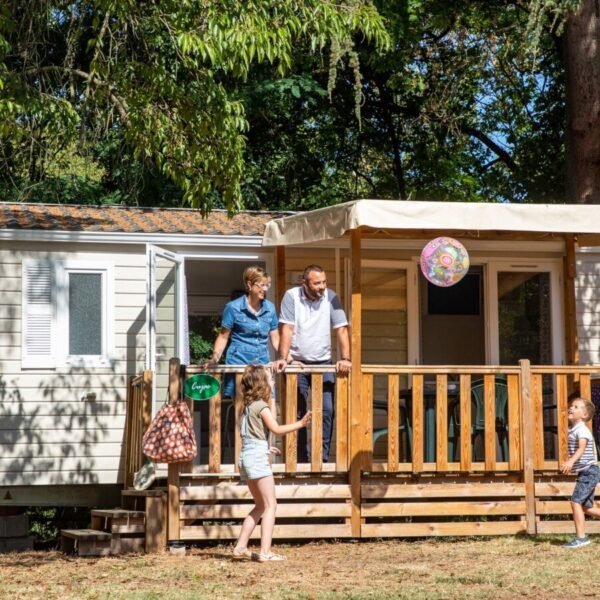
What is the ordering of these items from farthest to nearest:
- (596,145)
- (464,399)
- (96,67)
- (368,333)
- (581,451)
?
(596,145) → (368,333) → (96,67) → (464,399) → (581,451)

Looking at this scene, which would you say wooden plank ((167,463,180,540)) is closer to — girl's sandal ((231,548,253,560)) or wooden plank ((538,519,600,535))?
girl's sandal ((231,548,253,560))

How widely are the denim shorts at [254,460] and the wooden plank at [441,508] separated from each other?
1584 millimetres

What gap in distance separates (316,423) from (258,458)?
4.32 ft

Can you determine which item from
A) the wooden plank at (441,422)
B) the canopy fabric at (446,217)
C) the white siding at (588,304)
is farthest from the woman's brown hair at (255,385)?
the white siding at (588,304)

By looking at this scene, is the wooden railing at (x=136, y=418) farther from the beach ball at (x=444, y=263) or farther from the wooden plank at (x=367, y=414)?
the beach ball at (x=444, y=263)

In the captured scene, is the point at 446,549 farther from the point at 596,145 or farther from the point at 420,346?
the point at 596,145

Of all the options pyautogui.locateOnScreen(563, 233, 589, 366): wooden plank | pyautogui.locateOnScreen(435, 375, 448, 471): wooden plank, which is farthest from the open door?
pyautogui.locateOnScreen(563, 233, 589, 366): wooden plank

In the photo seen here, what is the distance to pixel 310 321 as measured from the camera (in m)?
9.80

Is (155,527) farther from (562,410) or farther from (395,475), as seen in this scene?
(562,410)

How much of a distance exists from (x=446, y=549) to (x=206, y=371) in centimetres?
234

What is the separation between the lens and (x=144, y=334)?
37.9 feet

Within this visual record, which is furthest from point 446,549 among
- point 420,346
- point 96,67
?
point 96,67

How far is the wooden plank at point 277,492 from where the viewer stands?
31.6 feet

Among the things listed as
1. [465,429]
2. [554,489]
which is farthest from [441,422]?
[554,489]
